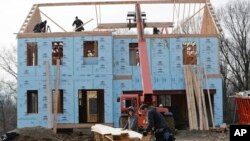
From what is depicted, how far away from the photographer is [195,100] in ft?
96.3

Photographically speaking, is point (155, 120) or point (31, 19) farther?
point (31, 19)

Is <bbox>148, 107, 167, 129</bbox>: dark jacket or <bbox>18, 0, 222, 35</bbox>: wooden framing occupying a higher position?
<bbox>18, 0, 222, 35</bbox>: wooden framing

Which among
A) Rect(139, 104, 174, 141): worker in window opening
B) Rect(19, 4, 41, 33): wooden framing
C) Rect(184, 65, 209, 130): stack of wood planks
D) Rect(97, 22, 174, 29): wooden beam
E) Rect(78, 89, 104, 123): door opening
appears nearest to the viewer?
Rect(139, 104, 174, 141): worker in window opening

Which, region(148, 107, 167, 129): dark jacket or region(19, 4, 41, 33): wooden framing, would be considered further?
region(19, 4, 41, 33): wooden framing

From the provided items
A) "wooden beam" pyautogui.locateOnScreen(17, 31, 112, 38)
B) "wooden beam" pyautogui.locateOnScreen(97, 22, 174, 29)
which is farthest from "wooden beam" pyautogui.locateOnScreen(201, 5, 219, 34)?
"wooden beam" pyautogui.locateOnScreen(17, 31, 112, 38)

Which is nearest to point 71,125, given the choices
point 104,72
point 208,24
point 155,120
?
point 104,72

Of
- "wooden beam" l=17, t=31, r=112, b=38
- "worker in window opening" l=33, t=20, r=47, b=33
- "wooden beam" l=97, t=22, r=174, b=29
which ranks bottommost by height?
"wooden beam" l=17, t=31, r=112, b=38

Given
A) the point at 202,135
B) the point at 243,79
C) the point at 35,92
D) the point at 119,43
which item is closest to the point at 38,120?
the point at 35,92

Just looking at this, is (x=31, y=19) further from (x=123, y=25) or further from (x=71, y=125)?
(x=71, y=125)

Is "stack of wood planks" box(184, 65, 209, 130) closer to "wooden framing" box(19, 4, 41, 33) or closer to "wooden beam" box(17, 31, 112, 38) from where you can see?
"wooden beam" box(17, 31, 112, 38)

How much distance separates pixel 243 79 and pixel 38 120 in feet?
94.2

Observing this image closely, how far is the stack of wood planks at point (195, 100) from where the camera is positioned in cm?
2842

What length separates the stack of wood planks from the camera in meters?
28.4

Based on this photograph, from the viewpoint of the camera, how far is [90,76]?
30.1m
